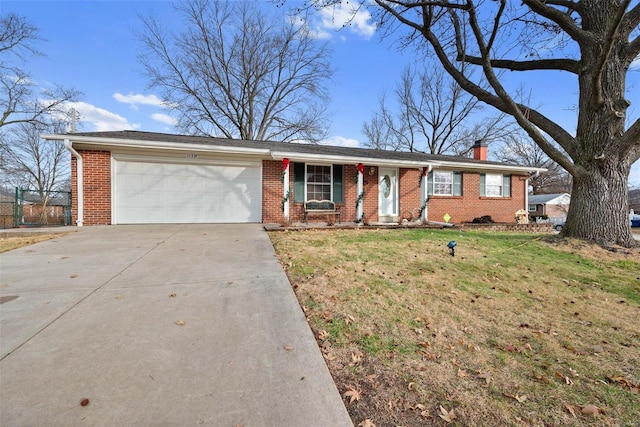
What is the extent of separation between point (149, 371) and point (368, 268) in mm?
3332

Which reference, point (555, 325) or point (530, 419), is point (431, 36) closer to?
point (555, 325)

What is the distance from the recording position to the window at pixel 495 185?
45.0ft

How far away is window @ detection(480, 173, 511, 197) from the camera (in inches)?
540

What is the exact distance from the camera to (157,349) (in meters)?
2.25

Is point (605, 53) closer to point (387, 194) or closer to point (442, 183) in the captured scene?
point (387, 194)

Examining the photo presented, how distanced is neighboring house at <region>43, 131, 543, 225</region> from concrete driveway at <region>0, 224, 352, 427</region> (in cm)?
531

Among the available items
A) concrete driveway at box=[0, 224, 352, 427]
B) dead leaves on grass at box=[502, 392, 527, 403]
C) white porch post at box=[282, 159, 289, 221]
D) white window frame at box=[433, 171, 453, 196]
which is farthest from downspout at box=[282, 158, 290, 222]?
dead leaves on grass at box=[502, 392, 527, 403]

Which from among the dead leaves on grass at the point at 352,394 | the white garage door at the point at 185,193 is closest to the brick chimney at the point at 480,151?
the white garage door at the point at 185,193

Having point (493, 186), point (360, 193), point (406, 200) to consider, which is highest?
point (493, 186)

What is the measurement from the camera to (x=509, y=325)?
2936 millimetres

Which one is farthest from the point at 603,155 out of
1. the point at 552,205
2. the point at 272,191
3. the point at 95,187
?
the point at 552,205

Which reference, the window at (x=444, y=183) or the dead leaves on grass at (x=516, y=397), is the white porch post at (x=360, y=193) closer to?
the window at (x=444, y=183)

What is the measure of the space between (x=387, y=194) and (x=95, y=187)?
34.7 feet

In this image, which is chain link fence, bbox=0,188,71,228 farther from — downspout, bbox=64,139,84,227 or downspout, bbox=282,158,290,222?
downspout, bbox=282,158,290,222
